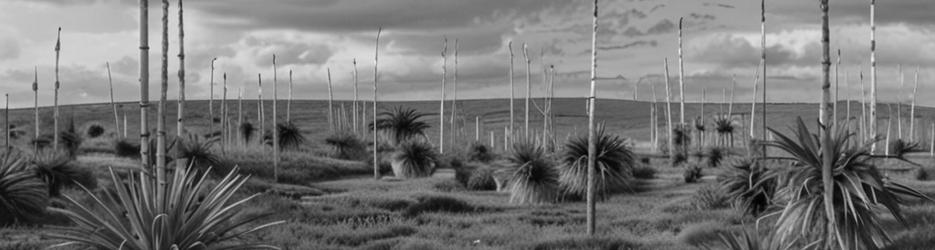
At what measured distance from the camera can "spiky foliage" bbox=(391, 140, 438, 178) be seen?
4919 cm

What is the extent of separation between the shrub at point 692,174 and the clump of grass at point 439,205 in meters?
15.9

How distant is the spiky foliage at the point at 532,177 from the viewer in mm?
34656

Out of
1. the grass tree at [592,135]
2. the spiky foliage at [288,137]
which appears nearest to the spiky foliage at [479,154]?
the spiky foliage at [288,137]

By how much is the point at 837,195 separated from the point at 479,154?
2022 inches

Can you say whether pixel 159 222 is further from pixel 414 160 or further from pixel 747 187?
pixel 414 160

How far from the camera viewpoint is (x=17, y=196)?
20641 millimetres

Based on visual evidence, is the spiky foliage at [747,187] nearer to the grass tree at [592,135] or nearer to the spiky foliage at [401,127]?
the grass tree at [592,135]

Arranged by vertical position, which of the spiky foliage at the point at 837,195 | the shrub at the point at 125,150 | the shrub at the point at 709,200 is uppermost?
the spiky foliage at the point at 837,195

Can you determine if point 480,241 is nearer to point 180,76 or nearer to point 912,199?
point 180,76

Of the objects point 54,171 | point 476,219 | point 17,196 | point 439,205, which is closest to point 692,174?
point 439,205

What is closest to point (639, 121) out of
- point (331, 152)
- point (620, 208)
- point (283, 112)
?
point (283, 112)

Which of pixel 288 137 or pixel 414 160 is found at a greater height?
pixel 288 137

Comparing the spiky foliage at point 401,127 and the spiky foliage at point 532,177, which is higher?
the spiky foliage at point 401,127

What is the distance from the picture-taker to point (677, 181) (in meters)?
44.7
